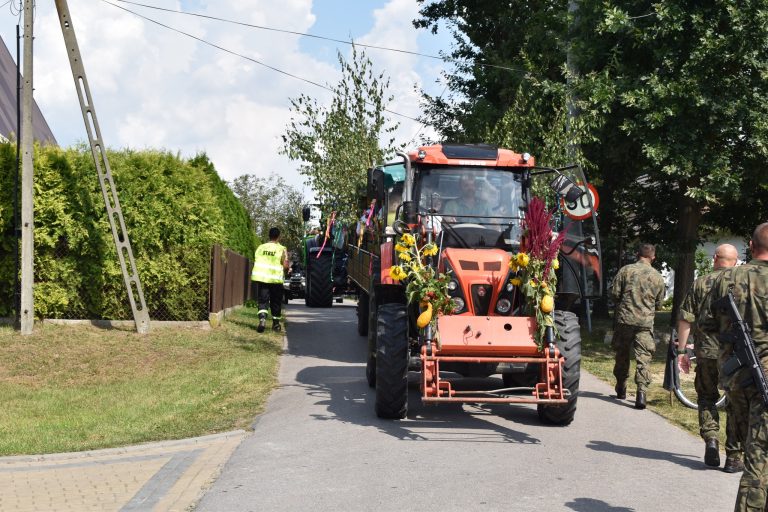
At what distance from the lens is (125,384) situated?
13.0 meters

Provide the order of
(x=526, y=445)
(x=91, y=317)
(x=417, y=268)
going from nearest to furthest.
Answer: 1. (x=526, y=445)
2. (x=417, y=268)
3. (x=91, y=317)

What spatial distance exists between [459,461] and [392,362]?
166cm

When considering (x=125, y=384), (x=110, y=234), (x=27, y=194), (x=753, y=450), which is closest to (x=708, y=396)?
(x=753, y=450)

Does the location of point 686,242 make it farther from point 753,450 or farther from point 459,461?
point 753,450

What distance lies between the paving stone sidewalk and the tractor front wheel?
4.58 feet

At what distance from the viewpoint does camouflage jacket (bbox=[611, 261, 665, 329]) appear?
11555mm

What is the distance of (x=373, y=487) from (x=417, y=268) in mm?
3085

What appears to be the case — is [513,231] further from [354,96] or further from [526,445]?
[354,96]

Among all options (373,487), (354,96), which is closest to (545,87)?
(354,96)

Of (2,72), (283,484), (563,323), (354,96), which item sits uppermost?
(2,72)

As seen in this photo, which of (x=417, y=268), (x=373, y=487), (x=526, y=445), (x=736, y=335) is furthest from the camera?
(x=417, y=268)

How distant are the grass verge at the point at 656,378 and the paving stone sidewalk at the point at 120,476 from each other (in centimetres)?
480

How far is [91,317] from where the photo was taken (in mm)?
16438

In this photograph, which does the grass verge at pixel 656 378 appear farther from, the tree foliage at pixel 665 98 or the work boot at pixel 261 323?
the work boot at pixel 261 323
